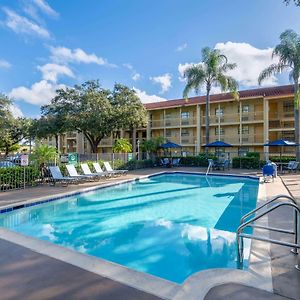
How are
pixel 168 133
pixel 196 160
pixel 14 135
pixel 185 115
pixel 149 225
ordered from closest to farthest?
1. pixel 149 225
2. pixel 196 160
3. pixel 185 115
4. pixel 168 133
5. pixel 14 135

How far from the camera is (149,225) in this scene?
8398 mm

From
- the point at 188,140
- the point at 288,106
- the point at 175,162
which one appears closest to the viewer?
the point at 175,162

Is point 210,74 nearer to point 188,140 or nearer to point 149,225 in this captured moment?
point 188,140

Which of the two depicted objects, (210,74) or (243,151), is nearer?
(210,74)

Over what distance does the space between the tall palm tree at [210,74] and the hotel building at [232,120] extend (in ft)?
17.5

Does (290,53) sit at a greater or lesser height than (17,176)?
greater

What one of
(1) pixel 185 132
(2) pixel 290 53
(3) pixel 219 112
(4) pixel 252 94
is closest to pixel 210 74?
(2) pixel 290 53

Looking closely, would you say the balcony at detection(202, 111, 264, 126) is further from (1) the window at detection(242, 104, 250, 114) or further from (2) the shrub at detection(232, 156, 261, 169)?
(2) the shrub at detection(232, 156, 261, 169)

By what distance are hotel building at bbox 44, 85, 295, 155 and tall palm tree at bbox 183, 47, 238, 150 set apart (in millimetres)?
5331

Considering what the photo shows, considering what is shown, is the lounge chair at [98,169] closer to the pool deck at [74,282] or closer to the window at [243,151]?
the pool deck at [74,282]

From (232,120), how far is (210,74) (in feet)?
27.1

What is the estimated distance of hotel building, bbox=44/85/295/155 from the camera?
2944cm

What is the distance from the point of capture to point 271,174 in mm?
14891

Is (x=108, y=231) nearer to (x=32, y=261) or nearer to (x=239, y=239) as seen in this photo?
(x=32, y=261)
